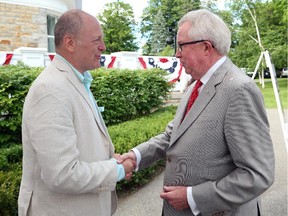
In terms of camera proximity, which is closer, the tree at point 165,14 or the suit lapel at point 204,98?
the suit lapel at point 204,98

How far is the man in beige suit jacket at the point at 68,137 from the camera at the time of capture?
1610 mm

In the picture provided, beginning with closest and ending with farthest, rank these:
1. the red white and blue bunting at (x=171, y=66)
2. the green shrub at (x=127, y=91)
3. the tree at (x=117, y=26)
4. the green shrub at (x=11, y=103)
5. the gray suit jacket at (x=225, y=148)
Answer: the gray suit jacket at (x=225, y=148) → the green shrub at (x=11, y=103) → the green shrub at (x=127, y=91) → the red white and blue bunting at (x=171, y=66) → the tree at (x=117, y=26)

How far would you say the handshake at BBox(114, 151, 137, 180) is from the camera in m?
2.15

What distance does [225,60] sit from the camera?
200cm

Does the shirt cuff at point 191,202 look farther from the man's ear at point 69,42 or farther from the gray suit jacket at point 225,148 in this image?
the man's ear at point 69,42

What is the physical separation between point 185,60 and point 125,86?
665cm

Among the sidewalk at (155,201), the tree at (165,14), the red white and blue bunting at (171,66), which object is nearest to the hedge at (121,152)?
the sidewalk at (155,201)

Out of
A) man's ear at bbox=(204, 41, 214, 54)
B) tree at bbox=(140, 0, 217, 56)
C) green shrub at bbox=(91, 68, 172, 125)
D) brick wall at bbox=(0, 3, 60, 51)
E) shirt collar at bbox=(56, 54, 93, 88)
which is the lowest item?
green shrub at bbox=(91, 68, 172, 125)

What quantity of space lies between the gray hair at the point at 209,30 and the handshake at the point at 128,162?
916 millimetres

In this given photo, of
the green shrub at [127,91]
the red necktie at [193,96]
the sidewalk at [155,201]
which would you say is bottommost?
the sidewalk at [155,201]

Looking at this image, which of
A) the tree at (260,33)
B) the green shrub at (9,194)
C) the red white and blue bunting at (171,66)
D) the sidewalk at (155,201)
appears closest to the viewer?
the green shrub at (9,194)

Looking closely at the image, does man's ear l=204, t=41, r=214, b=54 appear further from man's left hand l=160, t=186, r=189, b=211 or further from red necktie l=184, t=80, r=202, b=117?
man's left hand l=160, t=186, r=189, b=211

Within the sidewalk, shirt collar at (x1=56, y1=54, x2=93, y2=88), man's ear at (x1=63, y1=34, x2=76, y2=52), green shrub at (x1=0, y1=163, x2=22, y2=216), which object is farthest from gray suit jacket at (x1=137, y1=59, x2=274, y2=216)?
the sidewalk

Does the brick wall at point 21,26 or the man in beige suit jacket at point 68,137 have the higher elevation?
the brick wall at point 21,26
